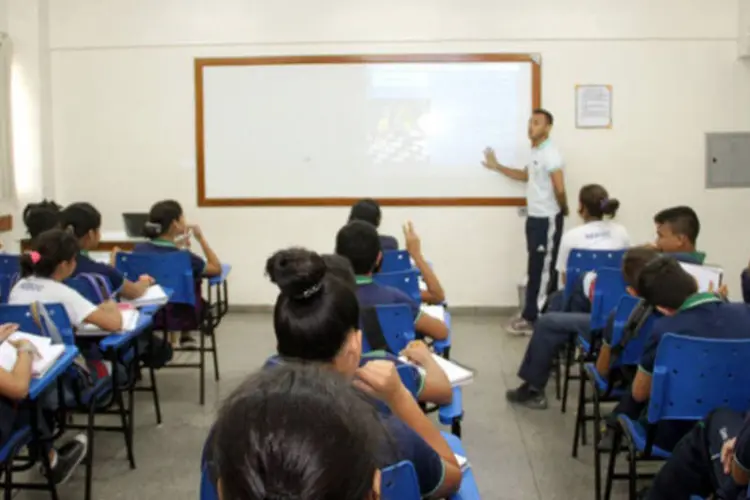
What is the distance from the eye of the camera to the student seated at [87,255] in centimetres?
349

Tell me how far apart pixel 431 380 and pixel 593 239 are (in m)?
2.63

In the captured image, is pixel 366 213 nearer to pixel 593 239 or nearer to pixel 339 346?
pixel 593 239

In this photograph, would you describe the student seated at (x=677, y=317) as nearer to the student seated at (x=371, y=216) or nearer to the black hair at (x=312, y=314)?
the black hair at (x=312, y=314)

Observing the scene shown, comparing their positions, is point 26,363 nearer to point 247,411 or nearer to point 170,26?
point 247,411

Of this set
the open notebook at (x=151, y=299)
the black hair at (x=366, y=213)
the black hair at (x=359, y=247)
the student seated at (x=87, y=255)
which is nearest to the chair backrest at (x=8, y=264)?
the student seated at (x=87, y=255)

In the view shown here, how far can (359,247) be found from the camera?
2.77 meters

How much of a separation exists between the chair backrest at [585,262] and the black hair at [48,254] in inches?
98.7

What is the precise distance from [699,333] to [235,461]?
207cm

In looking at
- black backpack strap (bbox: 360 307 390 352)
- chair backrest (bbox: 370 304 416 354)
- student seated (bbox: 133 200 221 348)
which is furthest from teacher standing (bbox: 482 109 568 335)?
black backpack strap (bbox: 360 307 390 352)

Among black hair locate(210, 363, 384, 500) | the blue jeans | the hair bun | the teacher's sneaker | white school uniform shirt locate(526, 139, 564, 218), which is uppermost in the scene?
white school uniform shirt locate(526, 139, 564, 218)

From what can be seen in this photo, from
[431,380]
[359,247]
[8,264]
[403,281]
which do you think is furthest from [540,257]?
[431,380]

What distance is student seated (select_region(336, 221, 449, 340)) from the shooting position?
2723mm

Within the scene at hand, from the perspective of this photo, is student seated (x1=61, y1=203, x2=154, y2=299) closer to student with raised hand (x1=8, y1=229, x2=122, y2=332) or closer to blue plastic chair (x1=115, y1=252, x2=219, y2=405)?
blue plastic chair (x1=115, y1=252, x2=219, y2=405)

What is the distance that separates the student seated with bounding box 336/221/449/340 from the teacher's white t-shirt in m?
1.78
